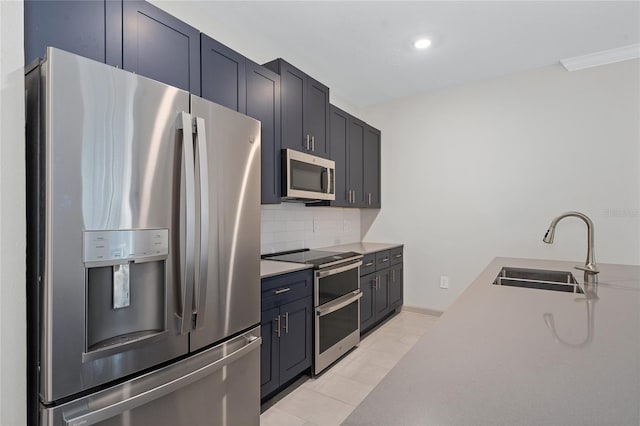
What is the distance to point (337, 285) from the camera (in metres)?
2.65

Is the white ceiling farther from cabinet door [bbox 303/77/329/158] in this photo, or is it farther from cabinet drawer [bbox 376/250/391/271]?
cabinet drawer [bbox 376/250/391/271]

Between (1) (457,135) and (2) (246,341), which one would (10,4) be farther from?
(1) (457,135)

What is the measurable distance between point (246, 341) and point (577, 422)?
1.42m

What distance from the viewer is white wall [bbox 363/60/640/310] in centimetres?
290

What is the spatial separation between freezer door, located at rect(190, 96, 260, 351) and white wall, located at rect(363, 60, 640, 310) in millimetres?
2742

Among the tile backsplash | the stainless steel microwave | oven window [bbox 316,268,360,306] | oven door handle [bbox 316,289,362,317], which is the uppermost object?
the stainless steel microwave

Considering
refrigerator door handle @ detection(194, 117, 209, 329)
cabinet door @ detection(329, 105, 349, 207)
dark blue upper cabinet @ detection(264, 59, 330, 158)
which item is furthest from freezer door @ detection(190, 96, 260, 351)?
cabinet door @ detection(329, 105, 349, 207)

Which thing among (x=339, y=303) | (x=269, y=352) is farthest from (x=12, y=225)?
(x=339, y=303)

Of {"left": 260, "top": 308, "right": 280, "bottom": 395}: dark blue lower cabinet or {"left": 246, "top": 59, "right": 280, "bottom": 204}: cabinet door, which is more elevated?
{"left": 246, "top": 59, "right": 280, "bottom": 204}: cabinet door

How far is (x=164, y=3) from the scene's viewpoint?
6.86 ft

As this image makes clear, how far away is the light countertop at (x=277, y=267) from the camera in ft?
6.56

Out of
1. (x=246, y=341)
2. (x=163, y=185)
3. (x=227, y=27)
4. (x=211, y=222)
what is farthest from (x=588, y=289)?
(x=227, y=27)

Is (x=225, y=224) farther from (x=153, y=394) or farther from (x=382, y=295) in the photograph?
(x=382, y=295)

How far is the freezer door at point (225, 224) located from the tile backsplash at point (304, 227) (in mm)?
1095
